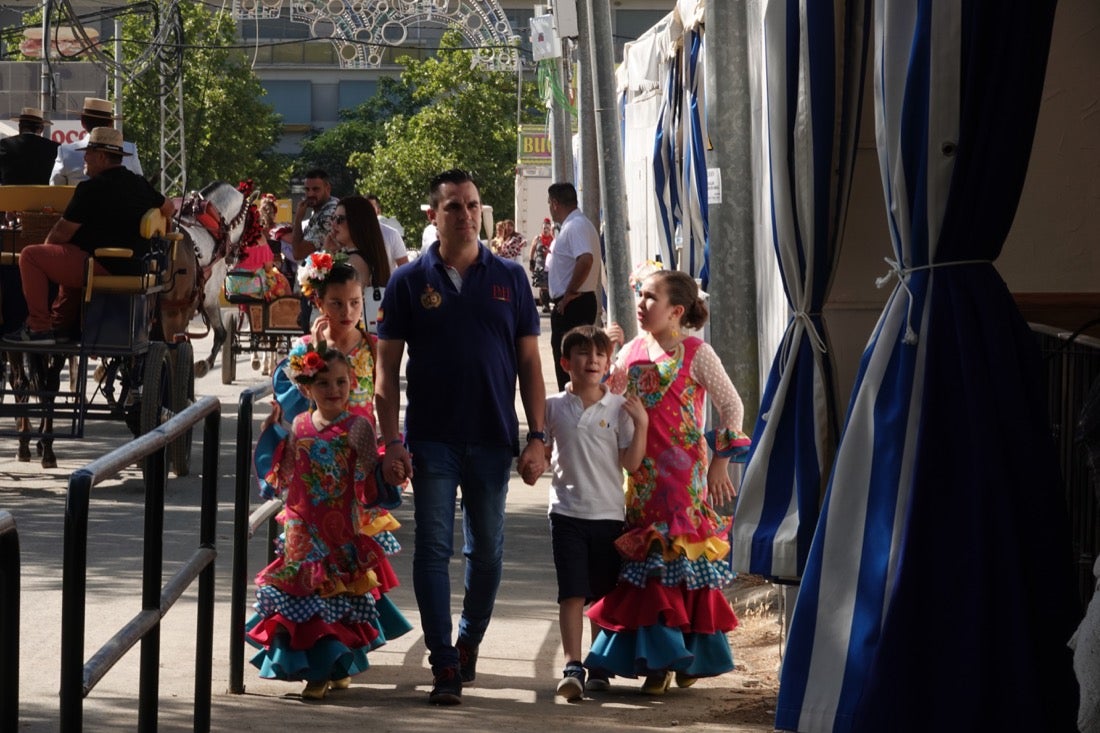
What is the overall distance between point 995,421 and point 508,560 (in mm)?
5359

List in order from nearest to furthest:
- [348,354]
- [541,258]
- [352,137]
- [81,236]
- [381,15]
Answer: [348,354], [81,236], [541,258], [381,15], [352,137]

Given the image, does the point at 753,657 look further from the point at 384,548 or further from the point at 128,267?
the point at 128,267

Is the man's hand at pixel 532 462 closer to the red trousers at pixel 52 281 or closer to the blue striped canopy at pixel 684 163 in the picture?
the blue striped canopy at pixel 684 163

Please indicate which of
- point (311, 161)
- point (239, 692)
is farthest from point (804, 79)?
point (311, 161)

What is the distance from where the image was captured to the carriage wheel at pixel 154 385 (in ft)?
40.5

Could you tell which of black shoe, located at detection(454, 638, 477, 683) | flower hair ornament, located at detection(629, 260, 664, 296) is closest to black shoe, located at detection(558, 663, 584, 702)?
black shoe, located at detection(454, 638, 477, 683)

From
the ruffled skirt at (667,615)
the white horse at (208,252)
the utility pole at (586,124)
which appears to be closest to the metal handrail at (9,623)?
the ruffled skirt at (667,615)

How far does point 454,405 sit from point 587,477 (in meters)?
0.60

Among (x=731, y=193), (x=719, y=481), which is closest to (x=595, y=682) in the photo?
(x=719, y=481)

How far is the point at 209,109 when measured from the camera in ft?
208

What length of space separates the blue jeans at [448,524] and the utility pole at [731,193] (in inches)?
111

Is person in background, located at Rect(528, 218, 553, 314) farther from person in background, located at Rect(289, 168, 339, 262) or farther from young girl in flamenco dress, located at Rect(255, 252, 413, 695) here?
young girl in flamenco dress, located at Rect(255, 252, 413, 695)

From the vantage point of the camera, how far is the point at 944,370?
503 cm

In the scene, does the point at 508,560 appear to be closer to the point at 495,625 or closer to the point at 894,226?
the point at 495,625
